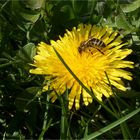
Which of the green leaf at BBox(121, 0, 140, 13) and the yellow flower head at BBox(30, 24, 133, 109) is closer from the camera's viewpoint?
the yellow flower head at BBox(30, 24, 133, 109)

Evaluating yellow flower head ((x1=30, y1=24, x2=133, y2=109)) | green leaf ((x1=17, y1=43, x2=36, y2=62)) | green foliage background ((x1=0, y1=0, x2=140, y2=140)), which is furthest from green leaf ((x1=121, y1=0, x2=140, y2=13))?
green leaf ((x1=17, y1=43, x2=36, y2=62))

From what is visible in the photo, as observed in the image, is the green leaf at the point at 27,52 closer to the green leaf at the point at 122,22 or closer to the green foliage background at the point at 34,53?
the green foliage background at the point at 34,53

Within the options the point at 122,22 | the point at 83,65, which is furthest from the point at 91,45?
the point at 122,22

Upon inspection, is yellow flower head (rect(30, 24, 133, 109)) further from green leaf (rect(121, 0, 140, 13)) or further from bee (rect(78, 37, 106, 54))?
green leaf (rect(121, 0, 140, 13))

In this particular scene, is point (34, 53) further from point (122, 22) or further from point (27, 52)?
point (122, 22)

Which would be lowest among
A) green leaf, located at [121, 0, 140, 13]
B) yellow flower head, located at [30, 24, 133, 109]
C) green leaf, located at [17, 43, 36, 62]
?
yellow flower head, located at [30, 24, 133, 109]

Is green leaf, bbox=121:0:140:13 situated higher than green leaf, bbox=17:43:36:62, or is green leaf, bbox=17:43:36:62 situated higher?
green leaf, bbox=17:43:36:62

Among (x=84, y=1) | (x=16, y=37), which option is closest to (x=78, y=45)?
(x=84, y=1)
